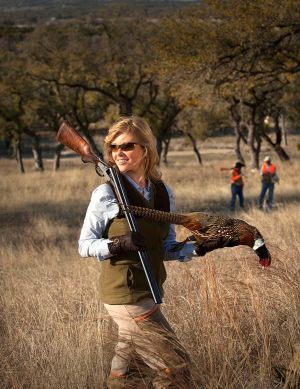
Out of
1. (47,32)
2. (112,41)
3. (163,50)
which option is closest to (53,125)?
(47,32)

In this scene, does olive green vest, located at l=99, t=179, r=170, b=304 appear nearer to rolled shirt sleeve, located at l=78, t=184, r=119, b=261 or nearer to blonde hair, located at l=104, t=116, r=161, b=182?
rolled shirt sleeve, located at l=78, t=184, r=119, b=261

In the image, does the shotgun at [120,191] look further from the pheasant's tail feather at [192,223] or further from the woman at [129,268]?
the pheasant's tail feather at [192,223]

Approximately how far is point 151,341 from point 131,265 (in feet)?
1.14

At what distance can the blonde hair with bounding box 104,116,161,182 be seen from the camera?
9.52 feet

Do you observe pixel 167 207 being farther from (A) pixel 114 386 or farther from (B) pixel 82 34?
(B) pixel 82 34

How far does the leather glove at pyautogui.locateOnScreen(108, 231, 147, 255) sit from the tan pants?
272mm

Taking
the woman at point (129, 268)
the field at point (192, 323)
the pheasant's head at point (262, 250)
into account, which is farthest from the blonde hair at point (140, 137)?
the field at point (192, 323)

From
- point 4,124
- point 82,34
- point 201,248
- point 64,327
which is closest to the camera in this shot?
point 201,248

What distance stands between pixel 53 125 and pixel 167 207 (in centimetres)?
3633

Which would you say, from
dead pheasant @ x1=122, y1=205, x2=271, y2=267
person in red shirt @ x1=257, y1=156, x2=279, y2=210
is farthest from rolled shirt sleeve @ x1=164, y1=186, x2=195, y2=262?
person in red shirt @ x1=257, y1=156, x2=279, y2=210

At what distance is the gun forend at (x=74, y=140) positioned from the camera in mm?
3061

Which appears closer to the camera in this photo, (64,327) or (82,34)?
(64,327)

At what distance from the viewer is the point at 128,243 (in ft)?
8.40

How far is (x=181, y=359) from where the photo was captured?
271 cm
